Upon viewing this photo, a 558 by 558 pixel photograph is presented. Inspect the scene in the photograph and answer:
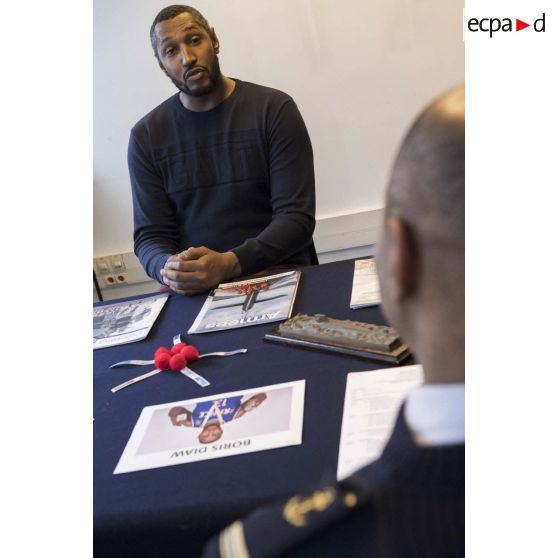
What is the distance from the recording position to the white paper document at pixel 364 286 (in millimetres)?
1044

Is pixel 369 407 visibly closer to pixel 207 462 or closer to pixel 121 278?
pixel 207 462

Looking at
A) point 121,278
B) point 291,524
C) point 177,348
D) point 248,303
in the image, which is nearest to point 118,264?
point 121,278

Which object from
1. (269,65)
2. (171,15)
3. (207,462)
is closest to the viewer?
(207,462)

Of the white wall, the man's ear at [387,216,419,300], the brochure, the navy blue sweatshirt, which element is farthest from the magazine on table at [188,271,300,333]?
the man's ear at [387,216,419,300]

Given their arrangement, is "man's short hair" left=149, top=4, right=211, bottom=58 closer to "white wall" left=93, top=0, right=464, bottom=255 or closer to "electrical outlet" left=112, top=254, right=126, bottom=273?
"white wall" left=93, top=0, right=464, bottom=255

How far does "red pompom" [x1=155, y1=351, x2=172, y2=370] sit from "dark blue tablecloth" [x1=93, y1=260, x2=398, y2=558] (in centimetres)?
2

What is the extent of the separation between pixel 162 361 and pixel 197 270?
38 cm

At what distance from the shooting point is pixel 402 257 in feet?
1.13
